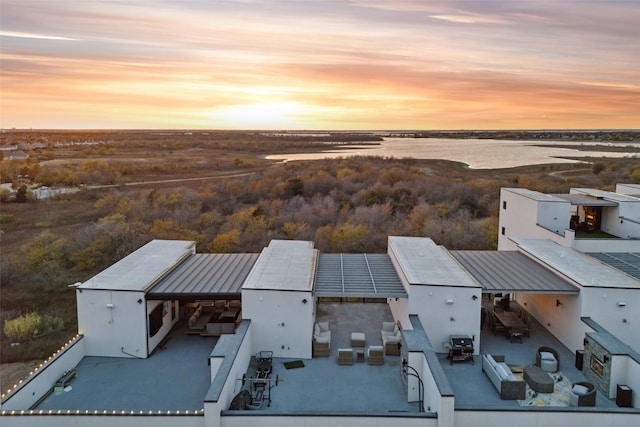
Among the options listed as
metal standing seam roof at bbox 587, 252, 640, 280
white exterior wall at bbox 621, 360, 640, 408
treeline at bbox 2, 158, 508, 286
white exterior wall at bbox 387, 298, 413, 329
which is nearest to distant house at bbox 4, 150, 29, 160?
treeline at bbox 2, 158, 508, 286

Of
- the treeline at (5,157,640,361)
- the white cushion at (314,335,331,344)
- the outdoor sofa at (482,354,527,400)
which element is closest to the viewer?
the outdoor sofa at (482,354,527,400)

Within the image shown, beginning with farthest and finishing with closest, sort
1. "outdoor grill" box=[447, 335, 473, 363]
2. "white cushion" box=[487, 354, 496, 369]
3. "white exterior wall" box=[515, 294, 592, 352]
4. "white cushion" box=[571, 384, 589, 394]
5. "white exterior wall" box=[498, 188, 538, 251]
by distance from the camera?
"white exterior wall" box=[498, 188, 538, 251]
"white exterior wall" box=[515, 294, 592, 352]
"outdoor grill" box=[447, 335, 473, 363]
"white cushion" box=[487, 354, 496, 369]
"white cushion" box=[571, 384, 589, 394]

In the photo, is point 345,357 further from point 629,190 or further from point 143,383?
point 629,190

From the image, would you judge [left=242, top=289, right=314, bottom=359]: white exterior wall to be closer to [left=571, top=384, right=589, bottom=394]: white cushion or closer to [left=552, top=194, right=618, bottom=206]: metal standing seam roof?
[left=571, top=384, right=589, bottom=394]: white cushion

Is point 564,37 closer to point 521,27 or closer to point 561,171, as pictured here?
point 521,27

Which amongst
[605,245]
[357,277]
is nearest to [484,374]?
[357,277]

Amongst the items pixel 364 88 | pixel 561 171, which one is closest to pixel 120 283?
pixel 364 88

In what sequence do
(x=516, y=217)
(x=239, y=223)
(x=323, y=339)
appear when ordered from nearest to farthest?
(x=323, y=339) < (x=516, y=217) < (x=239, y=223)
